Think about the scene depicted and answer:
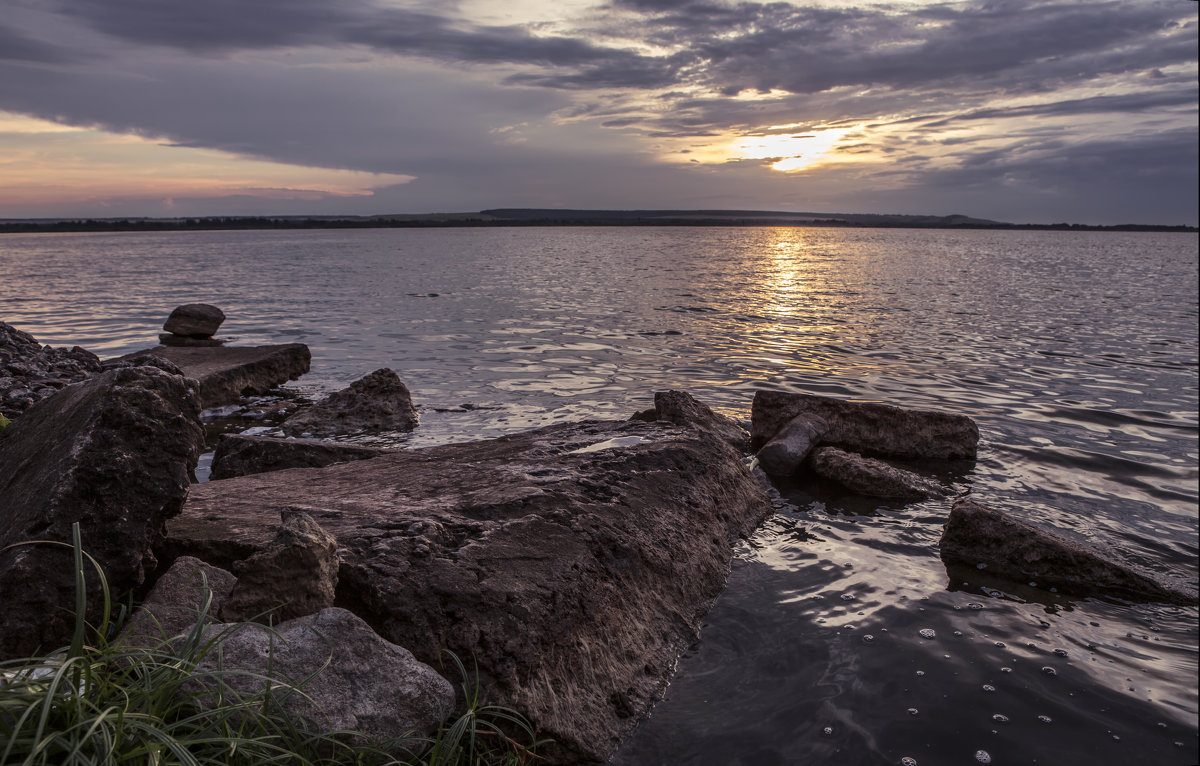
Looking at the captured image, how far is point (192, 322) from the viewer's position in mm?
19109

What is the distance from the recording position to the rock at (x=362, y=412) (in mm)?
10453

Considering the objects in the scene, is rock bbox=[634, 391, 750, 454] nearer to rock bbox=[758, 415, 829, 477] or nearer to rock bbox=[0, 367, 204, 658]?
rock bbox=[758, 415, 829, 477]

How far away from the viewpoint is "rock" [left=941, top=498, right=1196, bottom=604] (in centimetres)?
570

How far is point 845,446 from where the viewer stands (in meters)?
9.41

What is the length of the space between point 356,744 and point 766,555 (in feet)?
13.3

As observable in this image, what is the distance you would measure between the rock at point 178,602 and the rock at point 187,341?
16743mm

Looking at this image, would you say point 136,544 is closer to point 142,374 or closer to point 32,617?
point 32,617

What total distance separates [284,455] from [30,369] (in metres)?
7.21

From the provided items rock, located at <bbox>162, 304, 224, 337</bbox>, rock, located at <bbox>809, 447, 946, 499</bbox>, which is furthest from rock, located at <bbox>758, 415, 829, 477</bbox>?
rock, located at <bbox>162, 304, 224, 337</bbox>

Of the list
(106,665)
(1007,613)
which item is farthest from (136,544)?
(1007,613)

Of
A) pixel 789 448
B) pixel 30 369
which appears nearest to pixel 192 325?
pixel 30 369

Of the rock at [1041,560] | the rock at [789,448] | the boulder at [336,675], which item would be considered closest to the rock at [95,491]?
the boulder at [336,675]

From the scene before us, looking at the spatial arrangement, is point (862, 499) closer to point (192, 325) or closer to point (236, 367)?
point (236, 367)

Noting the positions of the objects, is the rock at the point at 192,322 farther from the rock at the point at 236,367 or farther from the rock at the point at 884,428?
the rock at the point at 884,428
